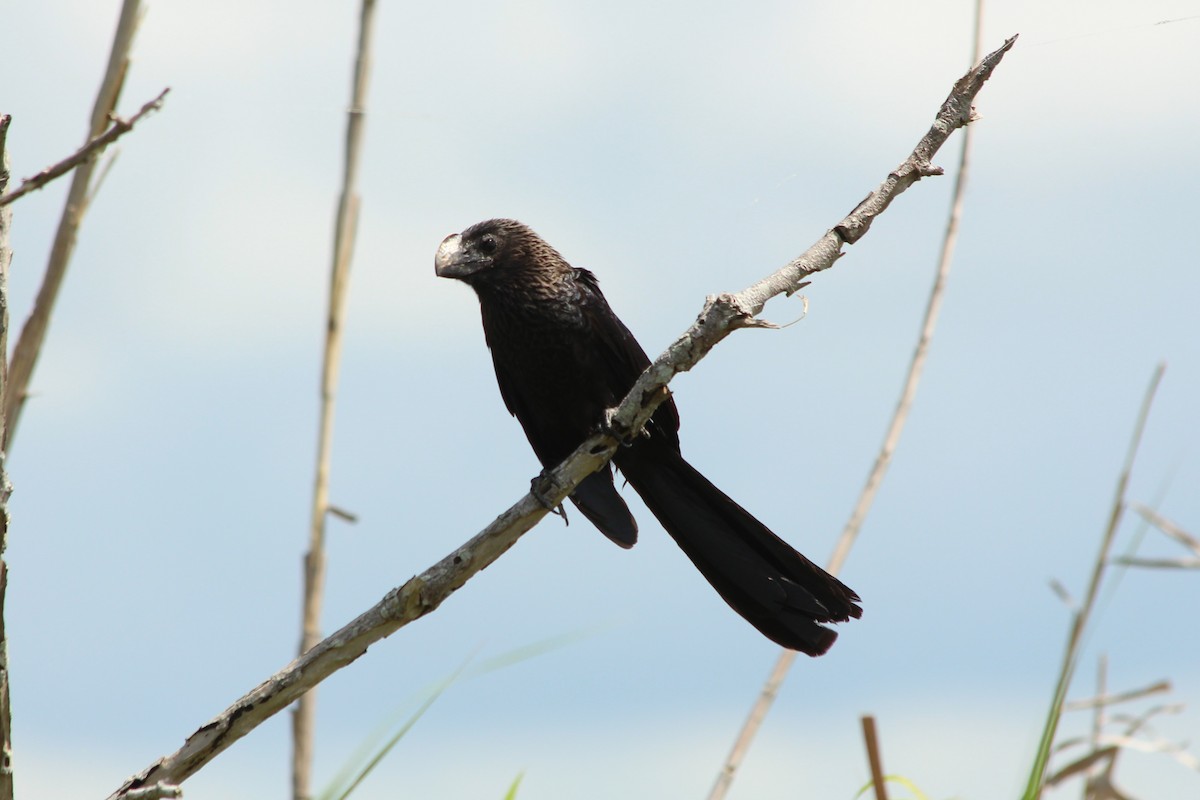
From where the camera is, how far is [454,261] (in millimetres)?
3518

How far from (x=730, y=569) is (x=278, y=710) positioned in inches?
57.3

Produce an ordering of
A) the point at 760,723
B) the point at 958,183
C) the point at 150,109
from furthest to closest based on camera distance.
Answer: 1. the point at 958,183
2. the point at 760,723
3. the point at 150,109

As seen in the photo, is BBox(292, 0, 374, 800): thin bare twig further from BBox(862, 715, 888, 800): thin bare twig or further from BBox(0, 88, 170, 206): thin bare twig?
BBox(0, 88, 170, 206): thin bare twig

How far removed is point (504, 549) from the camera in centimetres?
216

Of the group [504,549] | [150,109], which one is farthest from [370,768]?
[150,109]

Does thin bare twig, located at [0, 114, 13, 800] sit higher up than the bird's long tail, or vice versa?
the bird's long tail

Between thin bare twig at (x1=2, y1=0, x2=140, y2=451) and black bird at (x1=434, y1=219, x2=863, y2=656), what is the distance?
144 cm

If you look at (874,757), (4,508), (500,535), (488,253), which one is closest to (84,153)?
(4,508)

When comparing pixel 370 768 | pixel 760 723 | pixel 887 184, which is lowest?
pixel 370 768

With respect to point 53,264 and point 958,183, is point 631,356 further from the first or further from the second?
point 53,264

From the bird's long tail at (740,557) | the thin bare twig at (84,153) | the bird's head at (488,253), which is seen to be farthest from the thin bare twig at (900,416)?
the thin bare twig at (84,153)

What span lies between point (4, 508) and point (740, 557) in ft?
6.15

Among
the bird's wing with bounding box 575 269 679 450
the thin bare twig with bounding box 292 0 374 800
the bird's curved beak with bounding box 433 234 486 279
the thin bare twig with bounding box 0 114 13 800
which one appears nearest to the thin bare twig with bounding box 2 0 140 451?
the thin bare twig with bounding box 0 114 13 800

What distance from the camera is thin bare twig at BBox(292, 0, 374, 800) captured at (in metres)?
2.77
